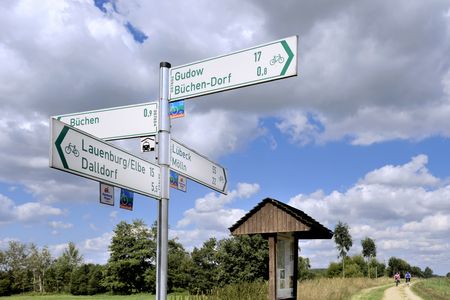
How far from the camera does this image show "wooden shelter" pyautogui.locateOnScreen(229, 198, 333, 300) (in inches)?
408

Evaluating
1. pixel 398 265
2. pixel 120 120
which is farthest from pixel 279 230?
pixel 398 265

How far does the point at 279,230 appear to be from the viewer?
10453 millimetres

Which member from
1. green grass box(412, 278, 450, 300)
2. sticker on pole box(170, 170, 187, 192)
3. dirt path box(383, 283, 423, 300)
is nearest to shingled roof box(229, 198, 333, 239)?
sticker on pole box(170, 170, 187, 192)

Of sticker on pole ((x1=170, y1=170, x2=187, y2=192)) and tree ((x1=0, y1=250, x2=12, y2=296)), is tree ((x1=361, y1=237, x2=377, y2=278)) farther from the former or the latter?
sticker on pole ((x1=170, y1=170, x2=187, y2=192))

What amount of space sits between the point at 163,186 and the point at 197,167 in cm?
59

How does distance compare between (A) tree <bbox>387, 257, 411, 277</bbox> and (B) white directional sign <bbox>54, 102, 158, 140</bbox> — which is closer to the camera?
(B) white directional sign <bbox>54, 102, 158, 140</bbox>

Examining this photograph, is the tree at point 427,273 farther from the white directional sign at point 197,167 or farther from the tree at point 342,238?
the white directional sign at point 197,167

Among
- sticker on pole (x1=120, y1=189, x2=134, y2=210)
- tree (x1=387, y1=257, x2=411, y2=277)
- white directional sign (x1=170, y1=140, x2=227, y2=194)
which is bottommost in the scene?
tree (x1=387, y1=257, x2=411, y2=277)

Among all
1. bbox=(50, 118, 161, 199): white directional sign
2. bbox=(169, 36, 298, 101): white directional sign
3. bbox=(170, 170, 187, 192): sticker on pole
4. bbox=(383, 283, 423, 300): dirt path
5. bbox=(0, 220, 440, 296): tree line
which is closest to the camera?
bbox=(50, 118, 161, 199): white directional sign

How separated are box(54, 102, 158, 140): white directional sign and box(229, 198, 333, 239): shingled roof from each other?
631 centimetres

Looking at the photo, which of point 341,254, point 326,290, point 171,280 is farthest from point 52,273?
point 326,290

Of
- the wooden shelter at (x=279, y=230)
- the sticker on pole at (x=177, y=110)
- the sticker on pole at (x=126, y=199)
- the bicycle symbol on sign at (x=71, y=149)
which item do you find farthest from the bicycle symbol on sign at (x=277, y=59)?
the wooden shelter at (x=279, y=230)

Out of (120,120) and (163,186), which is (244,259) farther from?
(163,186)

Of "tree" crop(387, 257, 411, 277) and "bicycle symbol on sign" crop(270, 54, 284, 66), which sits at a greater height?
"bicycle symbol on sign" crop(270, 54, 284, 66)
